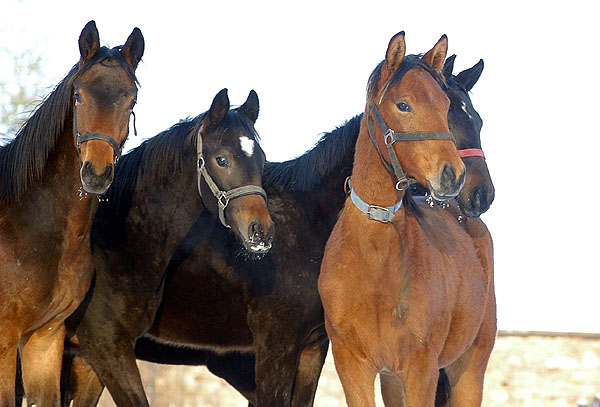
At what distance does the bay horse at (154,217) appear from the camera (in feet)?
17.4

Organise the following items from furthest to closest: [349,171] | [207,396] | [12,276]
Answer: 1. [207,396]
2. [349,171]
3. [12,276]

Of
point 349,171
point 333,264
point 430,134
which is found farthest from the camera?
point 349,171

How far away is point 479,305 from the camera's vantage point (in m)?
4.90

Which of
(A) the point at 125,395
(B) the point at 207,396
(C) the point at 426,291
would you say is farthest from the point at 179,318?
(B) the point at 207,396

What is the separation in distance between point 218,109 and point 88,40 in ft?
3.34

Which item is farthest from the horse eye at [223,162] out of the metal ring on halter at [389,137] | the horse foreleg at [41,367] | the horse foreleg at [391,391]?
the horse foreleg at [391,391]

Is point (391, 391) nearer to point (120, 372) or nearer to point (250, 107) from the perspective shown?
point (120, 372)

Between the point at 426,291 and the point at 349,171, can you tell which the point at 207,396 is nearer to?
the point at 349,171

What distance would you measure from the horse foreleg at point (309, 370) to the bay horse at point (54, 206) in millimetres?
1795

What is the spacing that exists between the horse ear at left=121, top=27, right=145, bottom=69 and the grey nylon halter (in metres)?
1.70

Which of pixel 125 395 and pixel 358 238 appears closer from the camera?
pixel 358 238

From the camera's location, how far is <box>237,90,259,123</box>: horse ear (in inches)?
236

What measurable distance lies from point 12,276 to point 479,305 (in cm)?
271

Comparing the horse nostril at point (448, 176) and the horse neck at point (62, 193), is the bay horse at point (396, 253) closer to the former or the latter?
the horse nostril at point (448, 176)
